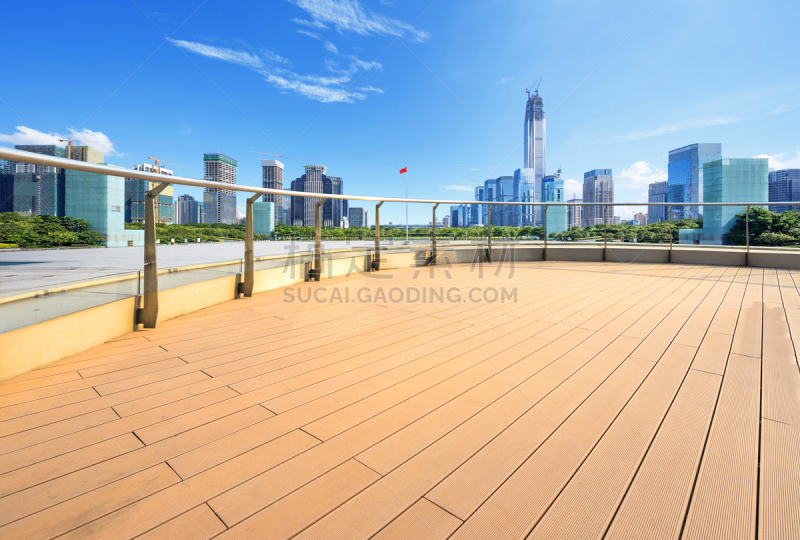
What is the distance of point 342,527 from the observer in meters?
0.65

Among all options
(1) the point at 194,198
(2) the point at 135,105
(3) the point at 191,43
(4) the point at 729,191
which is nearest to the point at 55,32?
(2) the point at 135,105

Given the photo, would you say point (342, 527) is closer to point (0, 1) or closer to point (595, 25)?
point (595, 25)

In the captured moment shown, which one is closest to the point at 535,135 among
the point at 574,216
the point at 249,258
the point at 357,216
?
the point at 574,216

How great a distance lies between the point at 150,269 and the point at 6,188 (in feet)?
2.50

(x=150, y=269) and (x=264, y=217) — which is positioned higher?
(x=264, y=217)

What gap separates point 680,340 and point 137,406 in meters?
2.44

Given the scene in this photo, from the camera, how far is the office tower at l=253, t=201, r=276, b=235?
2.90 m

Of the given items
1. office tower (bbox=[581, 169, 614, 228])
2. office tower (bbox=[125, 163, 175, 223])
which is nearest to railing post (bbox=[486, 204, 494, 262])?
office tower (bbox=[581, 169, 614, 228])

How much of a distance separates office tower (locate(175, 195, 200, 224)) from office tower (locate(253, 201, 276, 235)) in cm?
47

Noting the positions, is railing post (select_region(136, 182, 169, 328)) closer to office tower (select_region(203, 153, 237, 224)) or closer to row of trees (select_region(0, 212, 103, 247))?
row of trees (select_region(0, 212, 103, 247))

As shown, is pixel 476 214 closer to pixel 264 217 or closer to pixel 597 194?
pixel 264 217

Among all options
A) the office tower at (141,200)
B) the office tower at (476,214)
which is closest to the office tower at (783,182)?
the office tower at (476,214)

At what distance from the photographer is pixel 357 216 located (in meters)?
4.27

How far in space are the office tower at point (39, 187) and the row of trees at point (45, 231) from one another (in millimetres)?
31
